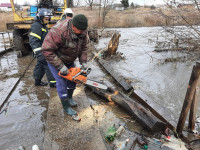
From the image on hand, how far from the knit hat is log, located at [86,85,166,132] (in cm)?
202

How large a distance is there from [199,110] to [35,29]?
475 centimetres

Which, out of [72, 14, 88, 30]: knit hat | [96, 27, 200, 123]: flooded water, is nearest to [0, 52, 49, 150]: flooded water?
[72, 14, 88, 30]: knit hat

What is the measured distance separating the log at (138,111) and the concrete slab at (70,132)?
0.81 m

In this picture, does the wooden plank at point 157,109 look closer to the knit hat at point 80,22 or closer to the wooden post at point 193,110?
the wooden post at point 193,110

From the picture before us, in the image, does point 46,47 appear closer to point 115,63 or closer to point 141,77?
point 141,77

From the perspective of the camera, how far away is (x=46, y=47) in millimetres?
2566

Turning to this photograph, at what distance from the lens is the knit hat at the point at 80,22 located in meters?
2.36

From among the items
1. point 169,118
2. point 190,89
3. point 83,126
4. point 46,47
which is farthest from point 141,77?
point 46,47

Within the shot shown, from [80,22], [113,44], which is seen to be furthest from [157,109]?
[113,44]

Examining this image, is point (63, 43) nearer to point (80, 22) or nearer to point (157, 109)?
point (80, 22)

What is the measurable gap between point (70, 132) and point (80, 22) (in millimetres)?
1815

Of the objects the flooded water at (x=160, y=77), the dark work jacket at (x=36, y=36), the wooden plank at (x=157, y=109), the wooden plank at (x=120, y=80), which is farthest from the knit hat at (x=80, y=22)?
the flooded water at (x=160, y=77)

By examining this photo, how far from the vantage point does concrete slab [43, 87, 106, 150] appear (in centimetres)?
236

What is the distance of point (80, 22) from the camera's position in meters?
2.37
